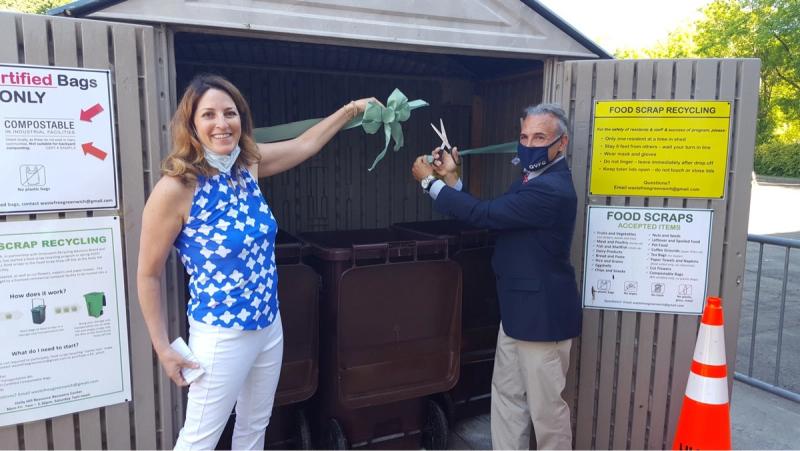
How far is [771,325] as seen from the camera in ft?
20.8

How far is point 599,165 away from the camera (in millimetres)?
2984

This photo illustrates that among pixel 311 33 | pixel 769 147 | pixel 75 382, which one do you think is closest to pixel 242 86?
pixel 311 33

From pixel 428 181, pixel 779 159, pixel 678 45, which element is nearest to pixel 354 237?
pixel 428 181

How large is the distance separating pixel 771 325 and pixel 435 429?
4.91m

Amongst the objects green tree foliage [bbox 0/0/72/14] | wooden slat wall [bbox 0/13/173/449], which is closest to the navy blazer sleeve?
wooden slat wall [bbox 0/13/173/449]

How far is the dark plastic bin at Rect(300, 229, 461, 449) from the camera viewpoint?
10.2ft

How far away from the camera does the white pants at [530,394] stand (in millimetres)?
2807

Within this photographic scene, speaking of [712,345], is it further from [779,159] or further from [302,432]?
[779,159]

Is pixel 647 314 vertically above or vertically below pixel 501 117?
below

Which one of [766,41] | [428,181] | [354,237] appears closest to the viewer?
[428,181]

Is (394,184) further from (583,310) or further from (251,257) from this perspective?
(251,257)

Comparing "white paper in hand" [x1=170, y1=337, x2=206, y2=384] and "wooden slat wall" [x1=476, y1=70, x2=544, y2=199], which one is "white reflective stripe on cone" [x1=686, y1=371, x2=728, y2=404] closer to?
"wooden slat wall" [x1=476, y1=70, x2=544, y2=199]

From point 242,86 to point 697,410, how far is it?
12.4 ft

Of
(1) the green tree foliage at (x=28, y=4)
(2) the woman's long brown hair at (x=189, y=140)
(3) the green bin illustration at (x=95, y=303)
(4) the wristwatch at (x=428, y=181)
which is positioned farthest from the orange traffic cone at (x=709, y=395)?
(1) the green tree foliage at (x=28, y=4)
